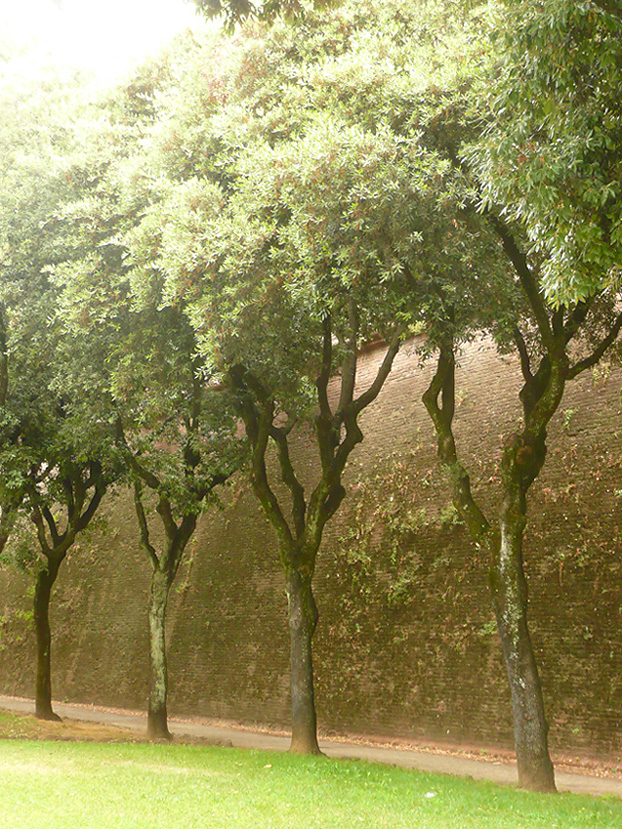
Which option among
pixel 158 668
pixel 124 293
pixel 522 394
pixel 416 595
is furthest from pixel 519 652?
pixel 124 293

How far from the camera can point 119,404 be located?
39.7 feet

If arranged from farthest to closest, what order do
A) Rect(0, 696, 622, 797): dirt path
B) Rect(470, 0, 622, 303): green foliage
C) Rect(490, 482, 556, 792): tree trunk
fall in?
Rect(0, 696, 622, 797): dirt path, Rect(490, 482, 556, 792): tree trunk, Rect(470, 0, 622, 303): green foliage

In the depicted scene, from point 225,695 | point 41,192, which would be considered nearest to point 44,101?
point 41,192

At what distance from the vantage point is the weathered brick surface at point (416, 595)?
11430 mm

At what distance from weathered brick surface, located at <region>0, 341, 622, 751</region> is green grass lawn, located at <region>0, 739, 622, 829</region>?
2.93m

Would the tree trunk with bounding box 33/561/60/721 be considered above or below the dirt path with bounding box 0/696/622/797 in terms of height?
above

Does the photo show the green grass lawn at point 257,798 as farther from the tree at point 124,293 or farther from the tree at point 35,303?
the tree at point 35,303

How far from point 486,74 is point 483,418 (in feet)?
23.7

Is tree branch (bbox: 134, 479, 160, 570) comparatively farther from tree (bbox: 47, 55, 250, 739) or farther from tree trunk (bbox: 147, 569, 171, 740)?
tree (bbox: 47, 55, 250, 739)

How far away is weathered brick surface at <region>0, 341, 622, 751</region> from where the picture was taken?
1143 centimetres

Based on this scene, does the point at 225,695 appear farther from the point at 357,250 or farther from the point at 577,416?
the point at 357,250

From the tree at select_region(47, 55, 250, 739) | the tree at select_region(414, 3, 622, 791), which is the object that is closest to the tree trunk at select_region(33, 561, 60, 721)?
the tree at select_region(47, 55, 250, 739)

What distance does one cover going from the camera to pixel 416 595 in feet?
44.8

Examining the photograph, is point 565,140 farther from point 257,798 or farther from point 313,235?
point 257,798
